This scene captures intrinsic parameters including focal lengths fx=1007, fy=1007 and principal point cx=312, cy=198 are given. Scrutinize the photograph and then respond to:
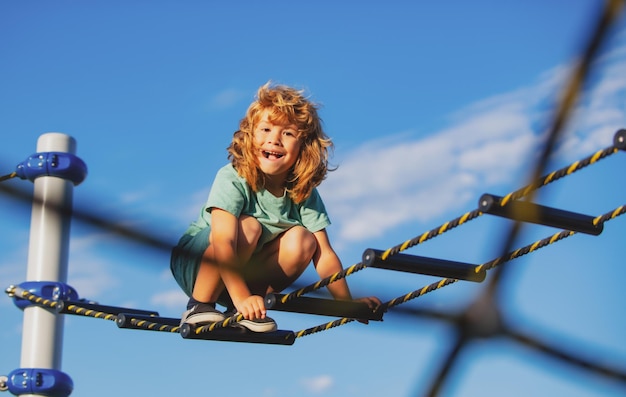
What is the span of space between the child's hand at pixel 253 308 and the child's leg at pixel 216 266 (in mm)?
169

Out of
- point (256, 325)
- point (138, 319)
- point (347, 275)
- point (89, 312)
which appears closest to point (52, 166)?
point (89, 312)

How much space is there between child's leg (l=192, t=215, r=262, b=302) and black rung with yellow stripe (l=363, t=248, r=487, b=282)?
54 centimetres

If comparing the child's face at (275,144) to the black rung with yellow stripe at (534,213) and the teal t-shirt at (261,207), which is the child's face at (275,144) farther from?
the black rung with yellow stripe at (534,213)

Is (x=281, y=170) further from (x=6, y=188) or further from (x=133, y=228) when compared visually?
(x=6, y=188)

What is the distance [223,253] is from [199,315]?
0.58 ft

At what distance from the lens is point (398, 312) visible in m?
2.39

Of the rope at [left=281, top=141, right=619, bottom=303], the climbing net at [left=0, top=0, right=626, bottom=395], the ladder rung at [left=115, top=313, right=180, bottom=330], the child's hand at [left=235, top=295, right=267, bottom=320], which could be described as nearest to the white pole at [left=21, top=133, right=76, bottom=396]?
the climbing net at [left=0, top=0, right=626, bottom=395]

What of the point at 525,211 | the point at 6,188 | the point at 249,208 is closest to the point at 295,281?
the point at 249,208

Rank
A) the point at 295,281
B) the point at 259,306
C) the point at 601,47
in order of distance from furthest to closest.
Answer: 1. the point at 295,281
2. the point at 259,306
3. the point at 601,47

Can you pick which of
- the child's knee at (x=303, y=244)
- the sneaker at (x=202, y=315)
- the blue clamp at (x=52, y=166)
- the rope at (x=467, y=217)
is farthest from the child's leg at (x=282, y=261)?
the blue clamp at (x=52, y=166)

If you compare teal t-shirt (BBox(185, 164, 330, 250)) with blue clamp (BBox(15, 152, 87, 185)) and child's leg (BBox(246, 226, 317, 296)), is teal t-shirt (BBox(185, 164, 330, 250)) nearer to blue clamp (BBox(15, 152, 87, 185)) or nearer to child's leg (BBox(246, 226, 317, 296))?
child's leg (BBox(246, 226, 317, 296))

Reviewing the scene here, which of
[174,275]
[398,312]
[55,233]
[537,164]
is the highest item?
[55,233]

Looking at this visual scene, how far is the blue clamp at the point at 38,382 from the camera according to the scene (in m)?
3.12

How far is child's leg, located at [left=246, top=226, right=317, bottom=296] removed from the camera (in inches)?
98.2
